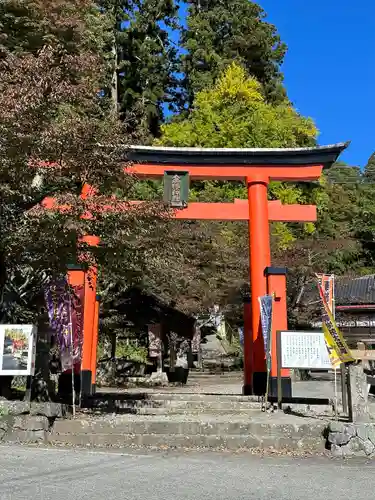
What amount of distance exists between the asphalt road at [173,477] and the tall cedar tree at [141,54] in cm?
2679

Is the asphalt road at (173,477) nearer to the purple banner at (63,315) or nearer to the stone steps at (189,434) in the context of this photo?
the stone steps at (189,434)

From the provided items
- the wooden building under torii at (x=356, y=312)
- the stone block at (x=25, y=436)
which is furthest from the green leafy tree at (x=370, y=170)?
the stone block at (x=25, y=436)

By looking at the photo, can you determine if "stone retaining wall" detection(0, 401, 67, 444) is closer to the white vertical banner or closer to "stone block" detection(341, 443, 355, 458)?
"stone block" detection(341, 443, 355, 458)

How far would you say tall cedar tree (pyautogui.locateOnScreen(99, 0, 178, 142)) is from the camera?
103 ft

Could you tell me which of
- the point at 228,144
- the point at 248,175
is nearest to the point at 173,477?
the point at 248,175

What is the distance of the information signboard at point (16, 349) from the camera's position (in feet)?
24.6

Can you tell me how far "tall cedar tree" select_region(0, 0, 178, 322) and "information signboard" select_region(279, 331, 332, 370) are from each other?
2929mm

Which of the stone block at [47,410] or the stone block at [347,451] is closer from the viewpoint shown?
the stone block at [347,451]

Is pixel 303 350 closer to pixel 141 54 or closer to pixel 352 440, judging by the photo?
pixel 352 440

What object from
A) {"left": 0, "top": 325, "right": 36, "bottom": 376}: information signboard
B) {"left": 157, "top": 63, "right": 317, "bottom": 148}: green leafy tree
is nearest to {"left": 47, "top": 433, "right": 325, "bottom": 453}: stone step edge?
{"left": 0, "top": 325, "right": 36, "bottom": 376}: information signboard

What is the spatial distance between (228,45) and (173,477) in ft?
106

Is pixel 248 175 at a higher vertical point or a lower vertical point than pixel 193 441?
higher

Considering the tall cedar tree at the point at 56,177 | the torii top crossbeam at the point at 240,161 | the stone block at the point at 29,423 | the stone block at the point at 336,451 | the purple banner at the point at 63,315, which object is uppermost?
the torii top crossbeam at the point at 240,161

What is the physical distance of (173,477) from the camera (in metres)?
5.08
